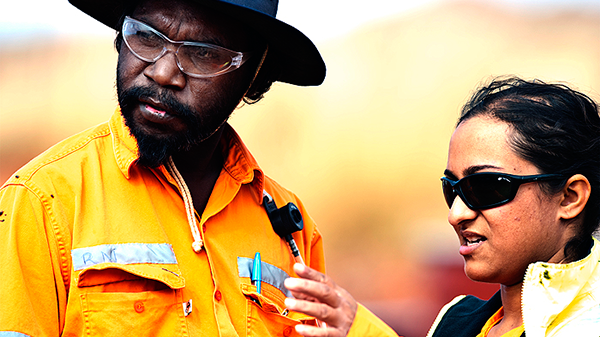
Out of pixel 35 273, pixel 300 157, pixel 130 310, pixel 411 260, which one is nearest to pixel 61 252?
pixel 35 273

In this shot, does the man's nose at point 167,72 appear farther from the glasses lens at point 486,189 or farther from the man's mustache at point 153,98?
the glasses lens at point 486,189

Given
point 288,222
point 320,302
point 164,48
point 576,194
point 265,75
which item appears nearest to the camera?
point 320,302

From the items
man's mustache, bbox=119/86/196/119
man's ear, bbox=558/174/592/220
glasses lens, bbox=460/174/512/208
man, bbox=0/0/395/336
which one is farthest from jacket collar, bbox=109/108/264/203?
man's ear, bbox=558/174/592/220

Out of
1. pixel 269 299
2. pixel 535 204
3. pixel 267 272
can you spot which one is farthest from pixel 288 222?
pixel 535 204

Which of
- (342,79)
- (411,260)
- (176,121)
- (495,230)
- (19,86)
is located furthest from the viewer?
(342,79)

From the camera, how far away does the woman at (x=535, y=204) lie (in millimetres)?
2027

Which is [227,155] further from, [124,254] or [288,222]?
[124,254]

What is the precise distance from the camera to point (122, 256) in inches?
78.5

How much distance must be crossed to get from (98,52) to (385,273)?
8.18 meters

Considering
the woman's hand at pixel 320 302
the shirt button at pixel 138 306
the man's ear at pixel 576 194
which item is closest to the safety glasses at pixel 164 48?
the shirt button at pixel 138 306

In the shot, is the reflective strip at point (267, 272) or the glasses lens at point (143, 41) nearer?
the glasses lens at point (143, 41)

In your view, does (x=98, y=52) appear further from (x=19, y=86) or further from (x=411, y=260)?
(x=411, y=260)

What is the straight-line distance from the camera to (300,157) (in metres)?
12.7

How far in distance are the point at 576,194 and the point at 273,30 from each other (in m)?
1.35
